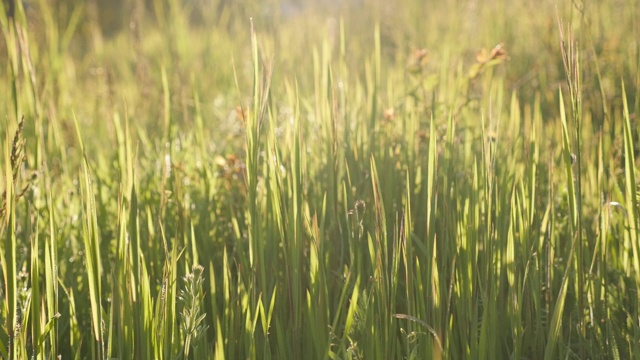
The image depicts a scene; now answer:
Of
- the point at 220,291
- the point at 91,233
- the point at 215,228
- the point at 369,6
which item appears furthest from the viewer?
the point at 369,6

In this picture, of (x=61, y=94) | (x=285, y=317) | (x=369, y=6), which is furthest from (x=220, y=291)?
(x=369, y=6)

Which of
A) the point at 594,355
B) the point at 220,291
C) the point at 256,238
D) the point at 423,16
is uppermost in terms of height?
the point at 423,16

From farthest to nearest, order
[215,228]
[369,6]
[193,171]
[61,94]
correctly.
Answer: [369,6] < [61,94] < [193,171] < [215,228]

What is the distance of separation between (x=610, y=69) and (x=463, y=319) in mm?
1752

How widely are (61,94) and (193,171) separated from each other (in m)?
0.91

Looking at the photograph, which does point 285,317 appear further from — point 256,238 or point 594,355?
point 594,355

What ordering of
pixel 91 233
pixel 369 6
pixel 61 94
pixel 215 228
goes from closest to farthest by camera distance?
1. pixel 91 233
2. pixel 215 228
3. pixel 61 94
4. pixel 369 6

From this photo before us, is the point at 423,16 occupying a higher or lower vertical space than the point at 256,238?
higher

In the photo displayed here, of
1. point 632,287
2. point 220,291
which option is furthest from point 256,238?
point 632,287

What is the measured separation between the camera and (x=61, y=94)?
91.7 inches

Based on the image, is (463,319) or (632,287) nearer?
(463,319)

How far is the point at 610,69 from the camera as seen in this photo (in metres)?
2.37

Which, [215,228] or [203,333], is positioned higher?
[215,228]

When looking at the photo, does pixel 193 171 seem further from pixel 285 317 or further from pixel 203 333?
pixel 203 333
